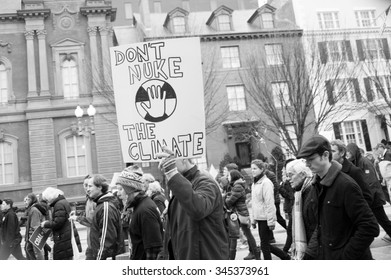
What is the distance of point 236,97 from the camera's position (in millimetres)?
20797

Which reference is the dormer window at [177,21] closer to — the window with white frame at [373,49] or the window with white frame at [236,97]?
the window with white frame at [236,97]

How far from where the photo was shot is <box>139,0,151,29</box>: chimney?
22.7m

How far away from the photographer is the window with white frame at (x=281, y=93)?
1531 centimetres

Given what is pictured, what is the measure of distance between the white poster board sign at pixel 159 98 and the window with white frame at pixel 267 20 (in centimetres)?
1366

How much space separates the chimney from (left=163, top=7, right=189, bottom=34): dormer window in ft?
7.37

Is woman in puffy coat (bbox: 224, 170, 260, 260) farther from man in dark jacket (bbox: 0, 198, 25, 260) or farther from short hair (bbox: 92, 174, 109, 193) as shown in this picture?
man in dark jacket (bbox: 0, 198, 25, 260)

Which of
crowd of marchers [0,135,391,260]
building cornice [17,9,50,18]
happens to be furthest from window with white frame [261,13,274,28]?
crowd of marchers [0,135,391,260]

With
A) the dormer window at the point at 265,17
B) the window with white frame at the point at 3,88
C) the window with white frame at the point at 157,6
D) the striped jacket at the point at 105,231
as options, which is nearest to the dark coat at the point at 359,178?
the striped jacket at the point at 105,231

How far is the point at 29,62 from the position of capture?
20219 mm

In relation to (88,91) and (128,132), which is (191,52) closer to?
(128,132)

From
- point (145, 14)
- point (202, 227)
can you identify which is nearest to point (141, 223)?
point (202, 227)
